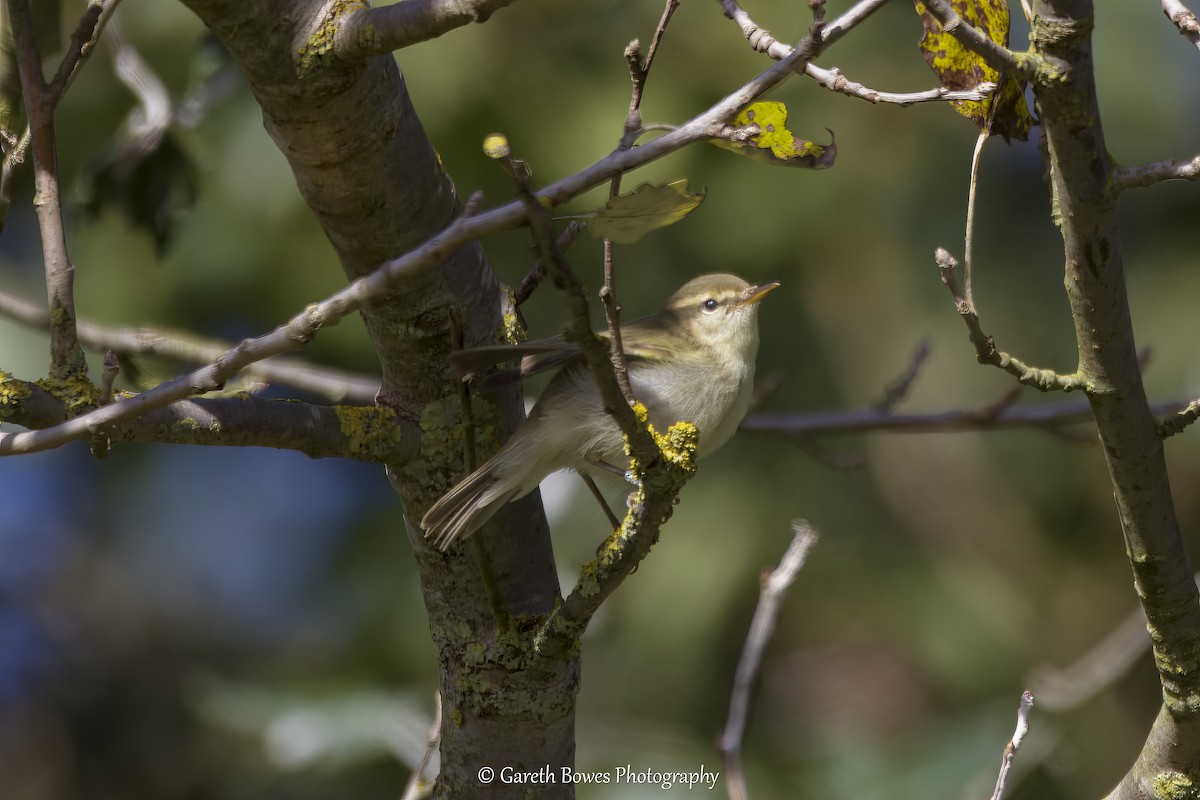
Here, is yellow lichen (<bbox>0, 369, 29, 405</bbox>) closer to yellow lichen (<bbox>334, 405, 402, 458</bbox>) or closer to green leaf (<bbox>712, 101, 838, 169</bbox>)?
yellow lichen (<bbox>334, 405, 402, 458</bbox>)

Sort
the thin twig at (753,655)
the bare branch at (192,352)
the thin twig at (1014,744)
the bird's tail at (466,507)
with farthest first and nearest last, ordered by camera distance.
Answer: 1. the bare branch at (192,352)
2. the thin twig at (753,655)
3. the bird's tail at (466,507)
4. the thin twig at (1014,744)

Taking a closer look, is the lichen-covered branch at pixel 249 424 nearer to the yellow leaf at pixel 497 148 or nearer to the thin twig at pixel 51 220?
the thin twig at pixel 51 220

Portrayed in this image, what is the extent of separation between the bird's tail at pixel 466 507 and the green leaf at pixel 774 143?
79cm

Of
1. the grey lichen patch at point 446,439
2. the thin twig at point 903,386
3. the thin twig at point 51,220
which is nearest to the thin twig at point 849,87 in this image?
the grey lichen patch at point 446,439

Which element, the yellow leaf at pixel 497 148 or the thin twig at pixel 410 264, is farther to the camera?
the thin twig at pixel 410 264

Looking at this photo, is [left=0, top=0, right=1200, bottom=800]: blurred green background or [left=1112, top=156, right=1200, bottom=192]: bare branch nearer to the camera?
[left=1112, top=156, right=1200, bottom=192]: bare branch

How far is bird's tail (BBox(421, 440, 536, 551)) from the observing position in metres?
2.03

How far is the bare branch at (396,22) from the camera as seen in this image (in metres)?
1.45

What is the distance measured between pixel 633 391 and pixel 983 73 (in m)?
1.17

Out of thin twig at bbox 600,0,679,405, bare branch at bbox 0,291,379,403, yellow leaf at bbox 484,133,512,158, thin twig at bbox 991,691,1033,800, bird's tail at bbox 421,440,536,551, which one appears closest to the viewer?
yellow leaf at bbox 484,133,512,158

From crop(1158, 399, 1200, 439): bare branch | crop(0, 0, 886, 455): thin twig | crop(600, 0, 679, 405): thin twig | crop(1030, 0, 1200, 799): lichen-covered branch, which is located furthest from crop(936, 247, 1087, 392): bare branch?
crop(600, 0, 679, 405): thin twig

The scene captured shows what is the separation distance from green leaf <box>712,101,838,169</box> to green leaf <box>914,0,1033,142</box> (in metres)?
0.22

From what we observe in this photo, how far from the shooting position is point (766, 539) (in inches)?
205

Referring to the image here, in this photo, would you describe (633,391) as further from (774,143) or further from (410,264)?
(410,264)
